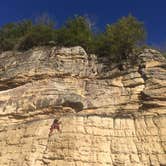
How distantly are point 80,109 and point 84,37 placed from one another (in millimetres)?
8402

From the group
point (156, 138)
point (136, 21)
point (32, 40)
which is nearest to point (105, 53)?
point (136, 21)

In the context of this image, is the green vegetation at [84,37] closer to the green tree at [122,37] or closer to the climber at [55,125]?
the green tree at [122,37]

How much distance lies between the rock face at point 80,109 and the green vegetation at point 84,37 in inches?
70.6

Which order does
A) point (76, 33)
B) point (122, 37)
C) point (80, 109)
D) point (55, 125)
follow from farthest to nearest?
point (76, 33)
point (122, 37)
point (80, 109)
point (55, 125)

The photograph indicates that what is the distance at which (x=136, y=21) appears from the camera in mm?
30594

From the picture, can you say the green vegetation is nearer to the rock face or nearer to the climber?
the rock face

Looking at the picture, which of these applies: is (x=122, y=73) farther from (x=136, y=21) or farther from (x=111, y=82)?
(x=136, y=21)

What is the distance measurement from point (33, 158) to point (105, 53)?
10.9 meters

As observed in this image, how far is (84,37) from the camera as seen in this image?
30.1 m

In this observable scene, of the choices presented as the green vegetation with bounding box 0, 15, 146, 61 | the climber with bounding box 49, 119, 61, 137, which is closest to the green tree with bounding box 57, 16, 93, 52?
the green vegetation with bounding box 0, 15, 146, 61

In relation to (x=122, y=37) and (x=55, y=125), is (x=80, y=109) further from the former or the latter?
(x=122, y=37)

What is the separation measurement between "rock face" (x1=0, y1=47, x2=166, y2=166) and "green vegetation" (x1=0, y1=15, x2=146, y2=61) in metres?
1.79

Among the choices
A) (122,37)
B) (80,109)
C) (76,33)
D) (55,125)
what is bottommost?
(55,125)

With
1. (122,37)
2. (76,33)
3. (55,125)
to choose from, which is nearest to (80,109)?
(55,125)
